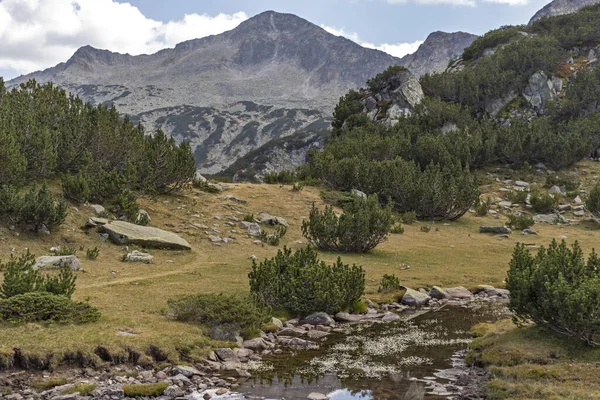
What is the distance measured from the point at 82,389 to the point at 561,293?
10691mm

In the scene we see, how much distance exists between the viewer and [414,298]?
65.2ft

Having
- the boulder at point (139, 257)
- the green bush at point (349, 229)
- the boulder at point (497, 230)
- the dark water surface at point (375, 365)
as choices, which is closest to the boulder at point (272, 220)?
the green bush at point (349, 229)

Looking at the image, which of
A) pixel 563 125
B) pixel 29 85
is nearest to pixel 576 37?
pixel 563 125

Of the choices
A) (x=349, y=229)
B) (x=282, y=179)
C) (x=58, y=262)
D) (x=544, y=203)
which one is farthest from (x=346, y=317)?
(x=544, y=203)

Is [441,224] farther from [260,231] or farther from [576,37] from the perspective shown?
[576,37]

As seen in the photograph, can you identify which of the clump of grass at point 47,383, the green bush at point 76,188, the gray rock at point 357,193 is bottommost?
the clump of grass at point 47,383

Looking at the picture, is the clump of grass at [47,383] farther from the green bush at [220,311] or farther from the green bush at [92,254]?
the green bush at [92,254]

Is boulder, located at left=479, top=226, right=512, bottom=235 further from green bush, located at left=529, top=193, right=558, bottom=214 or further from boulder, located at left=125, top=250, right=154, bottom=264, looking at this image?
boulder, located at left=125, top=250, right=154, bottom=264

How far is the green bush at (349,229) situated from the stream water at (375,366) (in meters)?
10.8

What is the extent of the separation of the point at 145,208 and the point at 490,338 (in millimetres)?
23490

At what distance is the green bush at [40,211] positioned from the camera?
22734 millimetres

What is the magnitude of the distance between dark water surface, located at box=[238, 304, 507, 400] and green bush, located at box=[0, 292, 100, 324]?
5338mm

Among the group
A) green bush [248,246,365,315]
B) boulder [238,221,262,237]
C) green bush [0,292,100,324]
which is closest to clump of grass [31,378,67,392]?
green bush [0,292,100,324]

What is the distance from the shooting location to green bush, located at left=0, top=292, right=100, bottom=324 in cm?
1266
